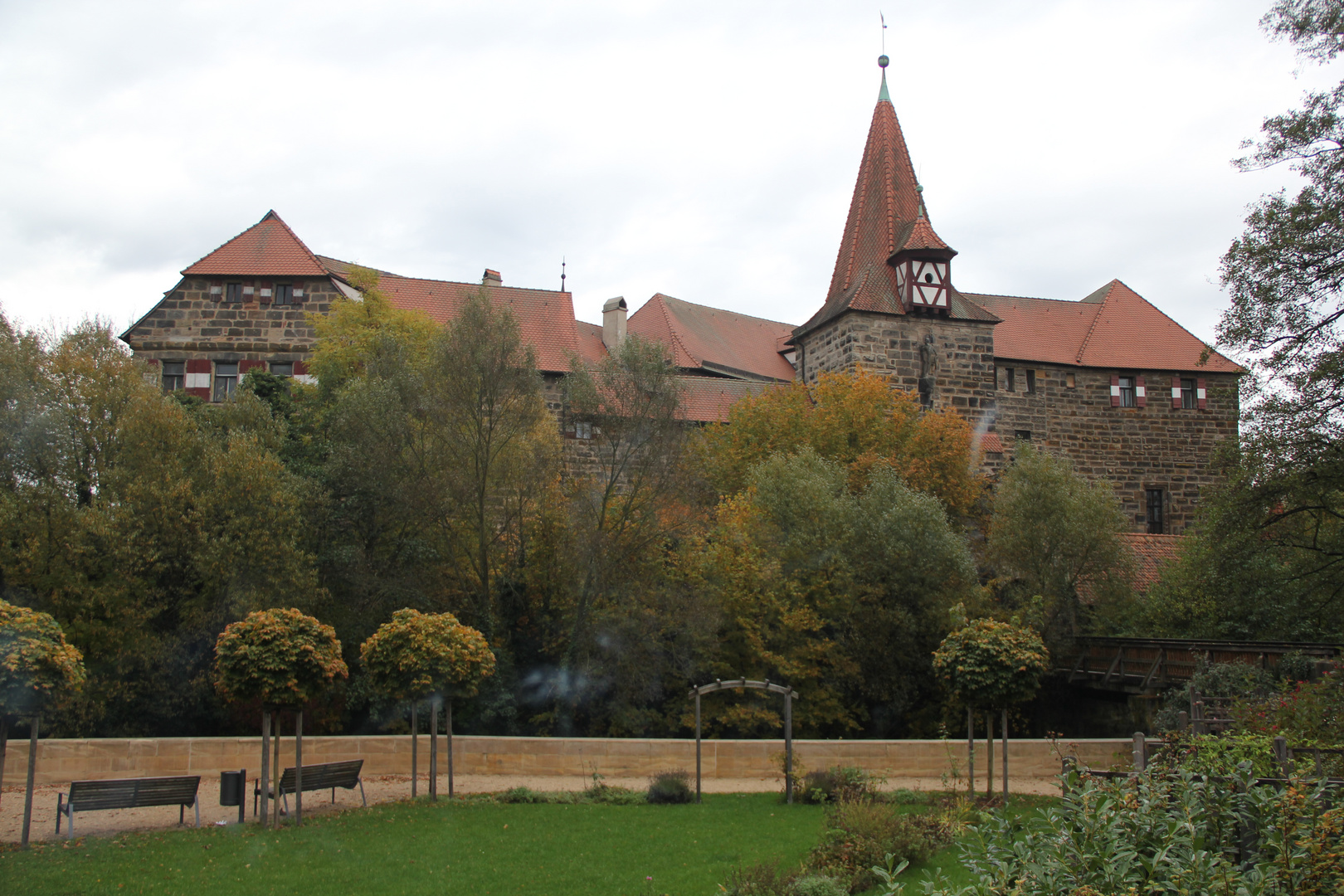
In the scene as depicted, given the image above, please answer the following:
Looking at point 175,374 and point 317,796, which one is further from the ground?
Answer: point 175,374

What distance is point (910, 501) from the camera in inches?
860

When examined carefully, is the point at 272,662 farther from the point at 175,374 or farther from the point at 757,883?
the point at 175,374

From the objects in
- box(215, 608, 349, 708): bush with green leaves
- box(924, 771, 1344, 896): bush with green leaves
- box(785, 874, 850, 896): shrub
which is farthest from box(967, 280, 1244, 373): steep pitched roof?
box(924, 771, 1344, 896): bush with green leaves

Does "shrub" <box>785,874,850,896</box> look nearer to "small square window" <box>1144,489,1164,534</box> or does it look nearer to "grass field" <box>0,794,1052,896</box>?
"grass field" <box>0,794,1052,896</box>

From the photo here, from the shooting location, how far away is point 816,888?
783 cm

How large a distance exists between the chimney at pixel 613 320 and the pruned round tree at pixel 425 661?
25.1 metres

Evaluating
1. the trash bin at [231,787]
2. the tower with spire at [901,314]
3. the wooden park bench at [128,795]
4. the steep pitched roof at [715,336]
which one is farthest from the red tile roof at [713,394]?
the wooden park bench at [128,795]

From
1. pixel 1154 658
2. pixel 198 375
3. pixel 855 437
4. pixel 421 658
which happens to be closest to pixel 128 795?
pixel 421 658

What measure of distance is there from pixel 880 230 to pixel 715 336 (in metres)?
9.81

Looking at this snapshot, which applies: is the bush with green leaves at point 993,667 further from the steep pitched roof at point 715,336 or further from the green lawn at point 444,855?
the steep pitched roof at point 715,336

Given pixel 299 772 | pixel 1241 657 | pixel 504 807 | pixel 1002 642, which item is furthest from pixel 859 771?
pixel 1241 657

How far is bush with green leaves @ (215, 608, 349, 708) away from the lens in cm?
1207

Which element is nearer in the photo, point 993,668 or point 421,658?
point 993,668

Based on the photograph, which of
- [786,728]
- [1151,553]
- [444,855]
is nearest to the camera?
[444,855]
